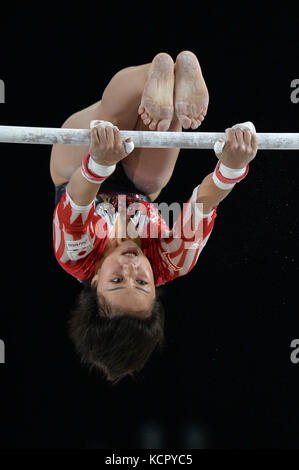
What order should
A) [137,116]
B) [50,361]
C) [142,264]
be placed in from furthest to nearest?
[50,361], [137,116], [142,264]

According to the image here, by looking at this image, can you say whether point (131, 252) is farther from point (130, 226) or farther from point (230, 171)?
point (230, 171)

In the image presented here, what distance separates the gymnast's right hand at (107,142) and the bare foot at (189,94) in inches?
10.6

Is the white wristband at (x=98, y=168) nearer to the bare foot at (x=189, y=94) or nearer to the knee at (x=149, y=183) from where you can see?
the bare foot at (x=189, y=94)

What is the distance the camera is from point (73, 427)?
9.93ft

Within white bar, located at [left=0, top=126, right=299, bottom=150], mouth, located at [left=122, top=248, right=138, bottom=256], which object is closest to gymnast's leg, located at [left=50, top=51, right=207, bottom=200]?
white bar, located at [left=0, top=126, right=299, bottom=150]

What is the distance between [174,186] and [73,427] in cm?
132

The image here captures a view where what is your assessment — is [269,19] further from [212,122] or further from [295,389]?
[295,389]

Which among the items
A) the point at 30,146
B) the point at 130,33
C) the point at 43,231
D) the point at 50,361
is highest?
the point at 130,33

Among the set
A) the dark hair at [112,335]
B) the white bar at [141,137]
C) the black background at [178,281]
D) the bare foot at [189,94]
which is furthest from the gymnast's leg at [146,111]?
the black background at [178,281]

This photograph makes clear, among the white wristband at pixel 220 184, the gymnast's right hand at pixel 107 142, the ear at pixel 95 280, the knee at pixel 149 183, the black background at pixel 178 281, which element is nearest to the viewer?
the gymnast's right hand at pixel 107 142

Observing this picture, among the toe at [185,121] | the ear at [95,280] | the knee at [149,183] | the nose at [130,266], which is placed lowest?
the nose at [130,266]

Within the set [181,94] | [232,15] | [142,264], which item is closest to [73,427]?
[142,264]

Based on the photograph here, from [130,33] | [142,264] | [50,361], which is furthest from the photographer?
[50,361]

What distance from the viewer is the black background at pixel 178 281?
9.61ft
